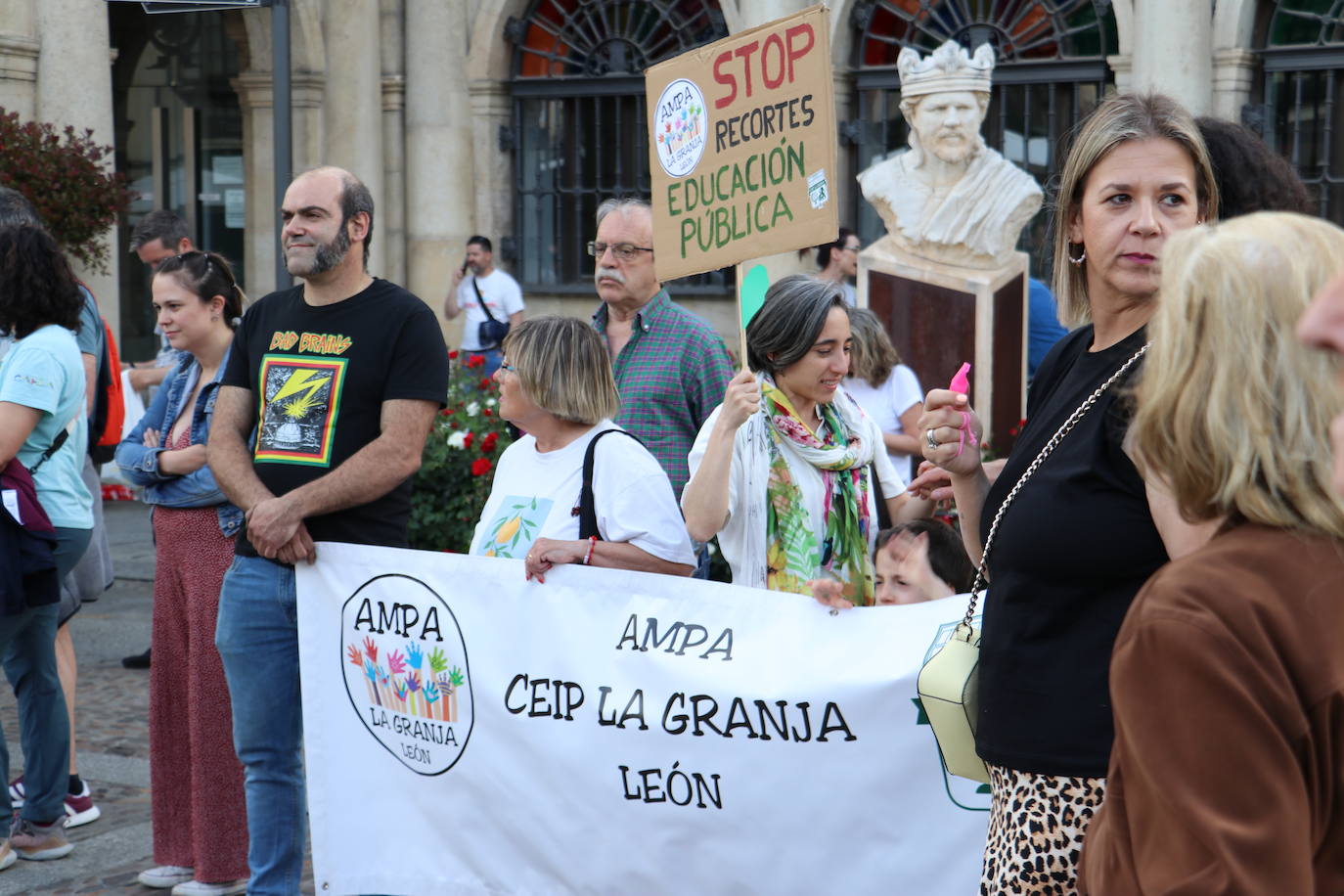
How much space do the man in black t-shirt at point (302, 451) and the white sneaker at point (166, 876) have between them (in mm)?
614

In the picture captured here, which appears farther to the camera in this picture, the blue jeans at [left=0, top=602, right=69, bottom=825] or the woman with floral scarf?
the blue jeans at [left=0, top=602, right=69, bottom=825]

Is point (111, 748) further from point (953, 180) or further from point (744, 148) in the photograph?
point (953, 180)

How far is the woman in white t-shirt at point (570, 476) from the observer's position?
3.99m

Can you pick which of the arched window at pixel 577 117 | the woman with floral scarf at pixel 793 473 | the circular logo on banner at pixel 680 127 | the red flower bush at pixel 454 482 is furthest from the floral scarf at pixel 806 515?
the arched window at pixel 577 117

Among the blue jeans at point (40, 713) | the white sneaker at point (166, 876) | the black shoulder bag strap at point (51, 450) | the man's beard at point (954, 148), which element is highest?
the man's beard at point (954, 148)

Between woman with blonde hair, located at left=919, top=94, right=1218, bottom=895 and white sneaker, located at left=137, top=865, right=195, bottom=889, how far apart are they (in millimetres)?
3170

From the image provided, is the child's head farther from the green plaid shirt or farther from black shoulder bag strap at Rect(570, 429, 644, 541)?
the green plaid shirt

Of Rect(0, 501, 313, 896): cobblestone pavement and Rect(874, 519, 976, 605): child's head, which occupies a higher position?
Rect(874, 519, 976, 605): child's head

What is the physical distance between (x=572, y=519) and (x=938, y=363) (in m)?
4.27

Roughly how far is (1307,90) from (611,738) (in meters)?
10.6

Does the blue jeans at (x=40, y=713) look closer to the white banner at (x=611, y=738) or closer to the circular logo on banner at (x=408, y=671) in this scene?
the white banner at (x=611, y=738)

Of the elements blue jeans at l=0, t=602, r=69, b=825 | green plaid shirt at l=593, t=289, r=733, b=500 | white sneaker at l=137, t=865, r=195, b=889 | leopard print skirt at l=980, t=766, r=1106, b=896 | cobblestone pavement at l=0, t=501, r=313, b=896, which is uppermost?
green plaid shirt at l=593, t=289, r=733, b=500

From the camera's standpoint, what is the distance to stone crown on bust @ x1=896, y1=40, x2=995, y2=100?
311 inches

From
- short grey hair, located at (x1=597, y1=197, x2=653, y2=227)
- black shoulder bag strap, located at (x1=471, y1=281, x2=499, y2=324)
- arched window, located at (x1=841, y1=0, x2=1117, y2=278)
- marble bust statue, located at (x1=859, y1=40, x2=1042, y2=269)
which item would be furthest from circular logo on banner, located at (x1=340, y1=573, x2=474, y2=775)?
black shoulder bag strap, located at (x1=471, y1=281, x2=499, y2=324)
